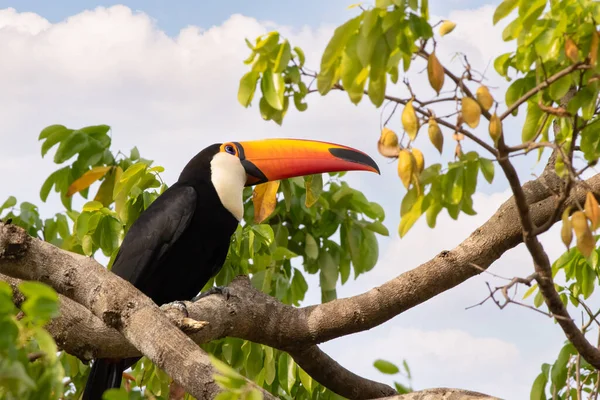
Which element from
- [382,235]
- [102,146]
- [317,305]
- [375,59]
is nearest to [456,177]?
[375,59]

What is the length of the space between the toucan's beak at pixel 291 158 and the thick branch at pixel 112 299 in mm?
2085

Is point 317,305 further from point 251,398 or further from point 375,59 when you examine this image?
point 251,398

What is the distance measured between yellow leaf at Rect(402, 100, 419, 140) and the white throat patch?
293 centimetres

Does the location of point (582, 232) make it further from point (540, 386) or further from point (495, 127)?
point (540, 386)

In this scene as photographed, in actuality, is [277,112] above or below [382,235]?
below

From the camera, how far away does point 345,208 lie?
5.65 meters

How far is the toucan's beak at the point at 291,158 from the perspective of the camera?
5.48 m

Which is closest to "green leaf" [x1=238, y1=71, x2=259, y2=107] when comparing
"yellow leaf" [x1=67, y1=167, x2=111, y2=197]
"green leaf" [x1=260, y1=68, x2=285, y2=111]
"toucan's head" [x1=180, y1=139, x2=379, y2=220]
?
"green leaf" [x1=260, y1=68, x2=285, y2=111]

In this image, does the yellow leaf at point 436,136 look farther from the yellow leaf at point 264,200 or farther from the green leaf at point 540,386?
the yellow leaf at point 264,200

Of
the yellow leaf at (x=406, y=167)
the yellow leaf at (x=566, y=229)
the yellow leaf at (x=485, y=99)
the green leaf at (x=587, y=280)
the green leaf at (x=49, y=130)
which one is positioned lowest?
the yellow leaf at (x=566, y=229)

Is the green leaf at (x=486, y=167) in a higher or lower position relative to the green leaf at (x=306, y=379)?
lower

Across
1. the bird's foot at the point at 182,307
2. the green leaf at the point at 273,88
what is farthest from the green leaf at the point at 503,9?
the bird's foot at the point at 182,307

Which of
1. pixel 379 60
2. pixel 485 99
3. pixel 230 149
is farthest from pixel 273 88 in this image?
pixel 230 149

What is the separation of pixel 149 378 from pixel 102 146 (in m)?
1.63
